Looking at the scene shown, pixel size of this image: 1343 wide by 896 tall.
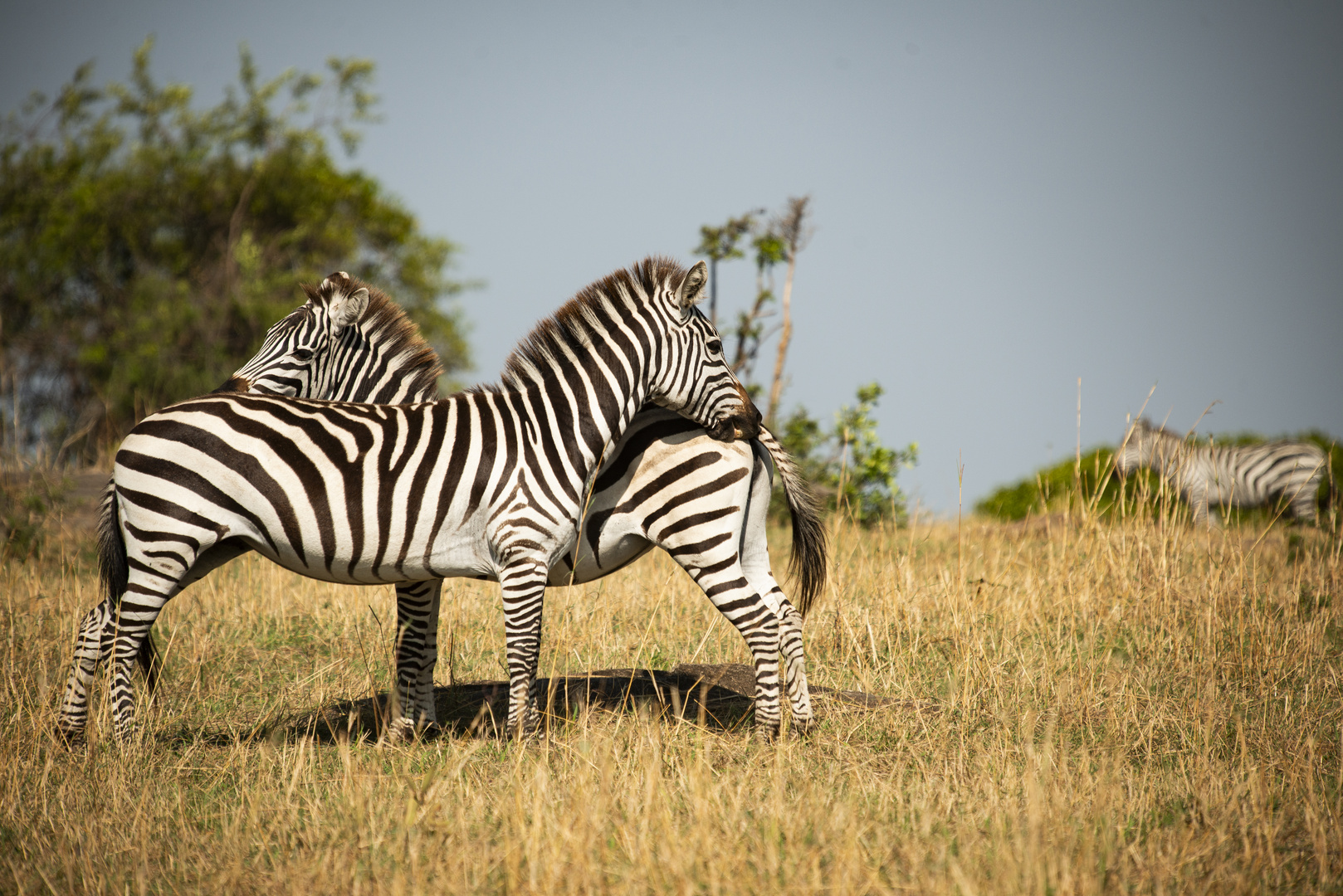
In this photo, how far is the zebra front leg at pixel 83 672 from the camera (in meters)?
4.85

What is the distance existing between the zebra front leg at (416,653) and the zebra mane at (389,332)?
1.43m

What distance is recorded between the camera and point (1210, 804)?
401 cm

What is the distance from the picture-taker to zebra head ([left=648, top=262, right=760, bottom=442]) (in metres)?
5.26

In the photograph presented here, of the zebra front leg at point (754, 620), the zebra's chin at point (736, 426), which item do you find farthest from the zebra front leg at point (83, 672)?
the zebra's chin at point (736, 426)

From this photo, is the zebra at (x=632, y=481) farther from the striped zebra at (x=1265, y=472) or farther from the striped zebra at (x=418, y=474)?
the striped zebra at (x=1265, y=472)

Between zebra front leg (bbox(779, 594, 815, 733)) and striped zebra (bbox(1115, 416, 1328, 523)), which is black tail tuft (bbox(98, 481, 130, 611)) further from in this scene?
striped zebra (bbox(1115, 416, 1328, 523))

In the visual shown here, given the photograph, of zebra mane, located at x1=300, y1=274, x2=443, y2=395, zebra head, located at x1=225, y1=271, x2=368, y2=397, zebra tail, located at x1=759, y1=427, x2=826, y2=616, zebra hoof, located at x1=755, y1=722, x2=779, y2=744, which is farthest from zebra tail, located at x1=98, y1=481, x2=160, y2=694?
zebra tail, located at x1=759, y1=427, x2=826, y2=616

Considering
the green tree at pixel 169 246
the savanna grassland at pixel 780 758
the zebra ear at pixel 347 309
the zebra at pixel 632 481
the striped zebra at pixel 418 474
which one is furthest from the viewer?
the green tree at pixel 169 246

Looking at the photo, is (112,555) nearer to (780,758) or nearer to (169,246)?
(780,758)

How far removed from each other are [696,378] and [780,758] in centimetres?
208

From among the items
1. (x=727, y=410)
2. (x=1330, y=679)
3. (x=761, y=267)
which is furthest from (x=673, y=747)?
(x=761, y=267)

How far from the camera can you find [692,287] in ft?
17.7

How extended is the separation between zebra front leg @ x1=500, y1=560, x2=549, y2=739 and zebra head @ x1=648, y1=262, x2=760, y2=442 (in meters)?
1.21

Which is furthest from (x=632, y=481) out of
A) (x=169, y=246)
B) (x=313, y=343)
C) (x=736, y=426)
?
(x=169, y=246)
